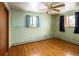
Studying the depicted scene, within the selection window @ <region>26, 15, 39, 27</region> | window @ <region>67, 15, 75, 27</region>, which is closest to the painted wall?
window @ <region>26, 15, 39, 27</region>

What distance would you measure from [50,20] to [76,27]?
104 centimetres

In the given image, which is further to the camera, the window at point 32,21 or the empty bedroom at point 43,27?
the window at point 32,21

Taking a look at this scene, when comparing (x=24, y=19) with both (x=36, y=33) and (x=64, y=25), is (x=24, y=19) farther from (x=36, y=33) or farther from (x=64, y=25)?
(x=64, y=25)

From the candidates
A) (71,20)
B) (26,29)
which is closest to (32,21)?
(26,29)

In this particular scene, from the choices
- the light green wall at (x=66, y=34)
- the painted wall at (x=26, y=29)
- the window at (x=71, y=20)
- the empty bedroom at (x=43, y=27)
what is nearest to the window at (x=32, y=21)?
the empty bedroom at (x=43, y=27)

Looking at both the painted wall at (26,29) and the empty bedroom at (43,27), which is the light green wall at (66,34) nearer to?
the empty bedroom at (43,27)

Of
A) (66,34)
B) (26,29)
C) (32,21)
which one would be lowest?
(66,34)

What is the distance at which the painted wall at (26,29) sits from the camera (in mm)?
3283

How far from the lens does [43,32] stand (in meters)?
3.31

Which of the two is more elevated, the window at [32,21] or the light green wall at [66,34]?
the window at [32,21]

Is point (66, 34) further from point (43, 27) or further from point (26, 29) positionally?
point (26, 29)

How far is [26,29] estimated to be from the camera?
12.4ft

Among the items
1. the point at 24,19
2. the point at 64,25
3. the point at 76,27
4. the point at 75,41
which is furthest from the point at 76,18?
the point at 24,19

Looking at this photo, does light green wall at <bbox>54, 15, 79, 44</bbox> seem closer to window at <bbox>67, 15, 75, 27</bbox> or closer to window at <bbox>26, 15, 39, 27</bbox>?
window at <bbox>67, 15, 75, 27</bbox>
